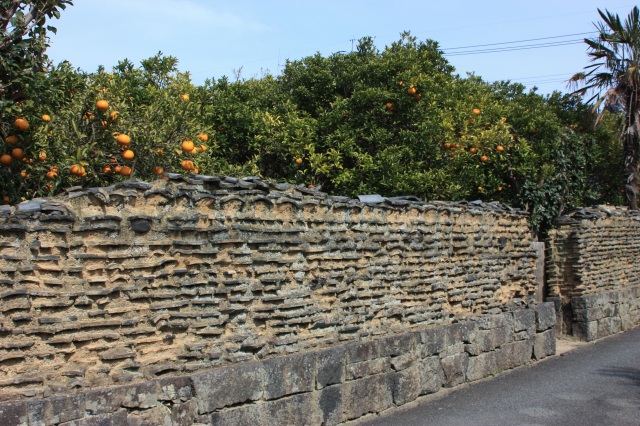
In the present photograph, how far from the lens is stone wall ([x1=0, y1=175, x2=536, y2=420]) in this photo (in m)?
4.46

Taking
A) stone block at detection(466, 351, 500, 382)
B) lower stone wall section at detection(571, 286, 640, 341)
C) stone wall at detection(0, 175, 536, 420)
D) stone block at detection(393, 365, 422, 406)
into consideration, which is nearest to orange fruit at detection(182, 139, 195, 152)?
stone wall at detection(0, 175, 536, 420)

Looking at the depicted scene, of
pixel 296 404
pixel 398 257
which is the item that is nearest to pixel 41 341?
pixel 296 404

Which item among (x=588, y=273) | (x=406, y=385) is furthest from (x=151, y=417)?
(x=588, y=273)

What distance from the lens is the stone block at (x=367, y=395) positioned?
21.6 ft

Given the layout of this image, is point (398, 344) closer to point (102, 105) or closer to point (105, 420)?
point (105, 420)

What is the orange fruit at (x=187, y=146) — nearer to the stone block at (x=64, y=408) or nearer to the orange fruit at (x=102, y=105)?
the orange fruit at (x=102, y=105)

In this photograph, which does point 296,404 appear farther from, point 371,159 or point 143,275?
point 371,159

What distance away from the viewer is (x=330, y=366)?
6.39 meters

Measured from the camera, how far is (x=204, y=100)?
1092cm

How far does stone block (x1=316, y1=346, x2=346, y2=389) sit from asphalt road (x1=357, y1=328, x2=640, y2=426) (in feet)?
1.99

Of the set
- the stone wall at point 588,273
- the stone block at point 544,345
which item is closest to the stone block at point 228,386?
the stone block at point 544,345

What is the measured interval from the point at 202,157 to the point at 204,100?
8.90 feet

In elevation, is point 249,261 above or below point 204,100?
below

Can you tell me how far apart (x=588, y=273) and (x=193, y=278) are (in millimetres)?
8978
